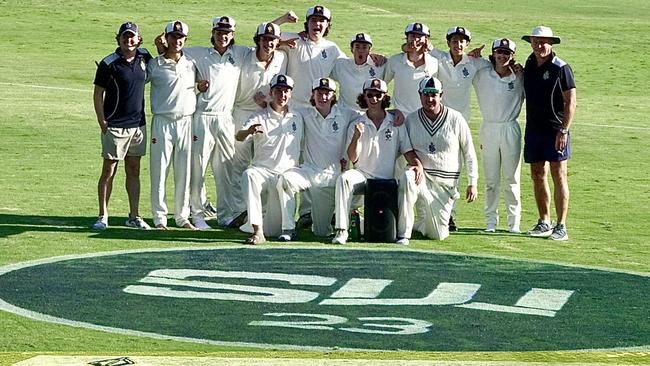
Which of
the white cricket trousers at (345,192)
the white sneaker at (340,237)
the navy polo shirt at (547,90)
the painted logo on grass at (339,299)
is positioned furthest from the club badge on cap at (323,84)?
the navy polo shirt at (547,90)

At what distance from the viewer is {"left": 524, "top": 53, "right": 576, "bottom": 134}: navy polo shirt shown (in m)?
14.6

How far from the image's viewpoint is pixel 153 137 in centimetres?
1484

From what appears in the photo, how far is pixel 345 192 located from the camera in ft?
46.7

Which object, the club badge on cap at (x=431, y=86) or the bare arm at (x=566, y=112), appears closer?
the club badge on cap at (x=431, y=86)

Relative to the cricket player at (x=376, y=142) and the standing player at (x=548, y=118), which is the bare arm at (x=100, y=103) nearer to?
the cricket player at (x=376, y=142)

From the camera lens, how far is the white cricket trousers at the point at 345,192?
14.2 meters

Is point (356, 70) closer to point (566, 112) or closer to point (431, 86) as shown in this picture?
point (431, 86)

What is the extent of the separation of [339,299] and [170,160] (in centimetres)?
371

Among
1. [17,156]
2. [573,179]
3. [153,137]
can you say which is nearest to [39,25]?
[17,156]

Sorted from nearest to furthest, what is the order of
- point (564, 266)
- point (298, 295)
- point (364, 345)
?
point (364, 345) → point (298, 295) → point (564, 266)

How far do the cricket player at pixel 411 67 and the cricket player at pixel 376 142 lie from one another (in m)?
0.50

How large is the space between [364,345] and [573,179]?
9077 mm

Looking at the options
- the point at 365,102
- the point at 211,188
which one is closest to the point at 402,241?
the point at 365,102

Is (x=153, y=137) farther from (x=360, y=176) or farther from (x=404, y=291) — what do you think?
(x=404, y=291)
